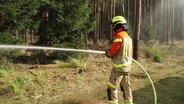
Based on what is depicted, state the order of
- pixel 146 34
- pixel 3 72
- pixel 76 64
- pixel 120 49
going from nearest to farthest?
pixel 120 49 → pixel 3 72 → pixel 76 64 → pixel 146 34

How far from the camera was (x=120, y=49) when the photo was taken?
6.32 metres

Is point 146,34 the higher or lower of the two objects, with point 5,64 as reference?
higher

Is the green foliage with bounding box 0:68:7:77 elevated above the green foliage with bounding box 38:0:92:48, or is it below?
below

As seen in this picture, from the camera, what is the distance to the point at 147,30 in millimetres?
28891

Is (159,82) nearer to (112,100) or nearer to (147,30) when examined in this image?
(112,100)

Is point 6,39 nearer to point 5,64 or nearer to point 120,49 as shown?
point 5,64

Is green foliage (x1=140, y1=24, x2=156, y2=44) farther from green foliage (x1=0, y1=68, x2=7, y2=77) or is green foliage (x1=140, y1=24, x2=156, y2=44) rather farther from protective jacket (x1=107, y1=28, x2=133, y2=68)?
protective jacket (x1=107, y1=28, x2=133, y2=68)

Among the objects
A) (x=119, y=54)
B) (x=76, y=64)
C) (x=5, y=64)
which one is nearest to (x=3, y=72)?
(x=5, y=64)

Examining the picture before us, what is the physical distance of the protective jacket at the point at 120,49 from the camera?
6223mm

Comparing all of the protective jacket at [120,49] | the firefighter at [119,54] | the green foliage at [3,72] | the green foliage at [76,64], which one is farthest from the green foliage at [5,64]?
the protective jacket at [120,49]

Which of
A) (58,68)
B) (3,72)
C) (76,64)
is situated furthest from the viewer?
(76,64)

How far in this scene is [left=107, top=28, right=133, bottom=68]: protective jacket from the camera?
6223 millimetres

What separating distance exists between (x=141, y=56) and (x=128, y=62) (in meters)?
11.5

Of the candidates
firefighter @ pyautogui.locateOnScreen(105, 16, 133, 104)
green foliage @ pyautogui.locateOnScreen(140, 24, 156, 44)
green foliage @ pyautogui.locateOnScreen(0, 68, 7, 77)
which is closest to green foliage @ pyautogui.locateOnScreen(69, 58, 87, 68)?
green foliage @ pyautogui.locateOnScreen(0, 68, 7, 77)
